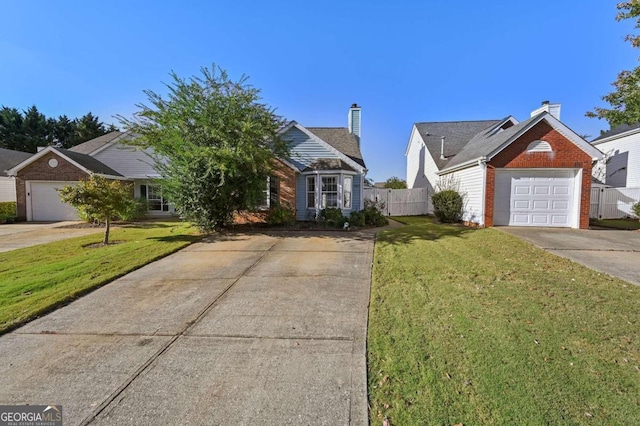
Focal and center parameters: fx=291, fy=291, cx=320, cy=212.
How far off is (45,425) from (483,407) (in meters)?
3.54

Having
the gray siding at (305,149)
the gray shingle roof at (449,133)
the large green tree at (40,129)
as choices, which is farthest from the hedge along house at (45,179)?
the large green tree at (40,129)

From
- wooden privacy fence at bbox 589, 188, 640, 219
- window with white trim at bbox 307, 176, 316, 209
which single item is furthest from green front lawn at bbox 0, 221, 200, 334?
wooden privacy fence at bbox 589, 188, 640, 219

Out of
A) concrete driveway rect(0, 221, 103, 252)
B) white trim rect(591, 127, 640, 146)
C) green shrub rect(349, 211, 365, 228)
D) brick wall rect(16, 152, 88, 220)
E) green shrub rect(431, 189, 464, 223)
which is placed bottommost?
concrete driveway rect(0, 221, 103, 252)

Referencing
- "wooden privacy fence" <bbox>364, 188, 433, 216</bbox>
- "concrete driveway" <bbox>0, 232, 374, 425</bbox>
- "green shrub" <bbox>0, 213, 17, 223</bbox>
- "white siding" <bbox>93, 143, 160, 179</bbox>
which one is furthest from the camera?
"wooden privacy fence" <bbox>364, 188, 433, 216</bbox>

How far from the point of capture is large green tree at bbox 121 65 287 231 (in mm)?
10391

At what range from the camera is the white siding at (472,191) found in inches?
508

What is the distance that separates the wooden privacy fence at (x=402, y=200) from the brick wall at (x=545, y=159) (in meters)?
7.44

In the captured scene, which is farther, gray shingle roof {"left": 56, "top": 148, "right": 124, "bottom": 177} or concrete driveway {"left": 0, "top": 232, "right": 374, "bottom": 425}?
gray shingle roof {"left": 56, "top": 148, "right": 124, "bottom": 177}

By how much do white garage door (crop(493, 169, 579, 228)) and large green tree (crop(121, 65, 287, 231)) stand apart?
10.3 m

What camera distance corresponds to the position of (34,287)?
5.34 meters

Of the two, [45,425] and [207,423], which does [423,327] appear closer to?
[207,423]

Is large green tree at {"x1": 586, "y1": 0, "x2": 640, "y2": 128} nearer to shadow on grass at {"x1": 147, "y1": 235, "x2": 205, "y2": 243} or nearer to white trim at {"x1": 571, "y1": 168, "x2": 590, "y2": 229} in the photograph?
white trim at {"x1": 571, "y1": 168, "x2": 590, "y2": 229}

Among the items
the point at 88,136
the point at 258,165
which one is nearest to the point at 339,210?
the point at 258,165

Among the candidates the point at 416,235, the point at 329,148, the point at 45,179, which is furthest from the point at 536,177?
the point at 45,179
